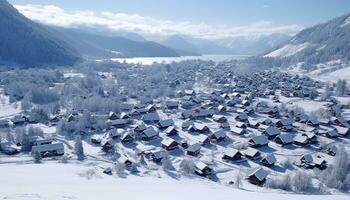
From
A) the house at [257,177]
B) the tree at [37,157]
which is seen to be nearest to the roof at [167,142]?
the house at [257,177]

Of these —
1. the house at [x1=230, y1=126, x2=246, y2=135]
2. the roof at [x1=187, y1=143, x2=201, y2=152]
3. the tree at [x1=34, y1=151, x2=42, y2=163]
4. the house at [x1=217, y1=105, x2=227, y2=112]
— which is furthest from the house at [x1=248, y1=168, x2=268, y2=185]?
the house at [x1=217, y1=105, x2=227, y2=112]

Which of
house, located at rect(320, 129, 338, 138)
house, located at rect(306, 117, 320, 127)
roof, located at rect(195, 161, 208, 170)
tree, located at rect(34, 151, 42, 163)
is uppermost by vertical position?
house, located at rect(306, 117, 320, 127)

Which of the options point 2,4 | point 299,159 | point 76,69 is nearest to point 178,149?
point 299,159

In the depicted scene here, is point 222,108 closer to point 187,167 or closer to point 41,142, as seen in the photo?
point 187,167

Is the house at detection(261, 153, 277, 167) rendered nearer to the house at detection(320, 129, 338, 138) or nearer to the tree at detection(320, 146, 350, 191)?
the tree at detection(320, 146, 350, 191)

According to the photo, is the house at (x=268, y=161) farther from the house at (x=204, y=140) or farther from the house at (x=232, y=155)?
the house at (x=204, y=140)

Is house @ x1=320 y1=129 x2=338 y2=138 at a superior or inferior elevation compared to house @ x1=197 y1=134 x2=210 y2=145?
superior

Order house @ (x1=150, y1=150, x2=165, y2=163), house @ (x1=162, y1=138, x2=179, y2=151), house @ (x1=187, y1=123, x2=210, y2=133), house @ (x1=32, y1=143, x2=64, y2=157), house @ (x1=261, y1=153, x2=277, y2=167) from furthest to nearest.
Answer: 1. house @ (x1=187, y1=123, x2=210, y2=133)
2. house @ (x1=162, y1=138, x2=179, y2=151)
3. house @ (x1=32, y1=143, x2=64, y2=157)
4. house @ (x1=150, y1=150, x2=165, y2=163)
5. house @ (x1=261, y1=153, x2=277, y2=167)

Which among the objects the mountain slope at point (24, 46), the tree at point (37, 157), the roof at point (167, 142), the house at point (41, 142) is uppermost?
the mountain slope at point (24, 46)
